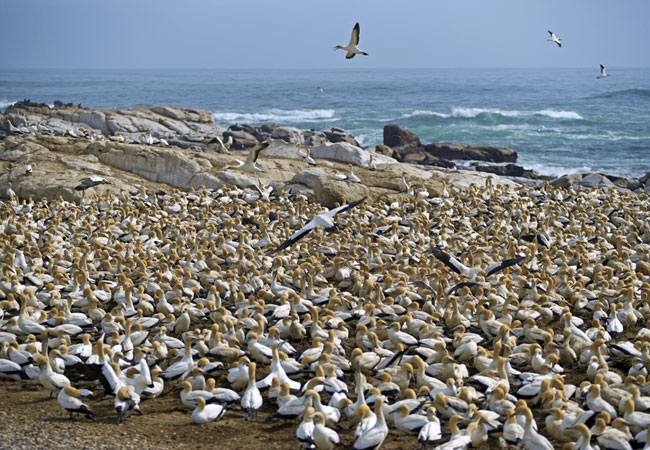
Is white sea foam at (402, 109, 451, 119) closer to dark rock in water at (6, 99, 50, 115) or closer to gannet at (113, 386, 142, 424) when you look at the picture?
dark rock in water at (6, 99, 50, 115)

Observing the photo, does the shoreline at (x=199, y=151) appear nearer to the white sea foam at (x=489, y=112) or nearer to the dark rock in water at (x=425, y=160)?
the dark rock in water at (x=425, y=160)

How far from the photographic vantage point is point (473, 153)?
39.0m


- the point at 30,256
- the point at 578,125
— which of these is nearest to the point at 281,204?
the point at 30,256

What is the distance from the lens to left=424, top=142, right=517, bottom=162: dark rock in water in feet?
127

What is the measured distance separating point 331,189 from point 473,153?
1974cm

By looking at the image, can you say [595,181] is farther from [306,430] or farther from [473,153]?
[306,430]

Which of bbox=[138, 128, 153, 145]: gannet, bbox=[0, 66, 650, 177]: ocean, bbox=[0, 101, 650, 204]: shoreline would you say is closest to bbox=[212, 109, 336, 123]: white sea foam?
bbox=[0, 66, 650, 177]: ocean

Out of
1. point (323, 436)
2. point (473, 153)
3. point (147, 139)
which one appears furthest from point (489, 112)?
point (323, 436)

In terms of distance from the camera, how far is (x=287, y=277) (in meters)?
13.4

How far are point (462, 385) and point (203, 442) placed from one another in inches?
127

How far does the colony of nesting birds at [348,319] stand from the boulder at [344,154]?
6.46m

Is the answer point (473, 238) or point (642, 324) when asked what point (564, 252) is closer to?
point (473, 238)

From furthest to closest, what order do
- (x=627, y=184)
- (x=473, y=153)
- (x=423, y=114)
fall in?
(x=423, y=114)
(x=473, y=153)
(x=627, y=184)

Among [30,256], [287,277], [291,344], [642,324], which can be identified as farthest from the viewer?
[30,256]
